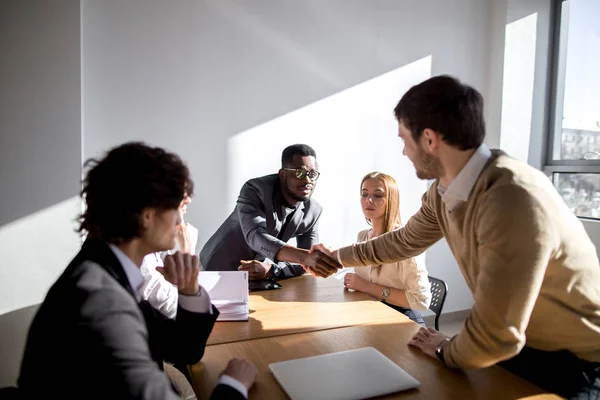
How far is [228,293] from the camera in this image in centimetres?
197

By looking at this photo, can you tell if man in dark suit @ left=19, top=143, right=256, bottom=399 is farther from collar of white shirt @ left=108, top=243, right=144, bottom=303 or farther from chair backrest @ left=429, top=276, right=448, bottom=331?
chair backrest @ left=429, top=276, right=448, bottom=331

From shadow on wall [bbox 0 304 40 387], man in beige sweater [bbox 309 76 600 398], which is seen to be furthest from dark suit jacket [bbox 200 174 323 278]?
man in beige sweater [bbox 309 76 600 398]

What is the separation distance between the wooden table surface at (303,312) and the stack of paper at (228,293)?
0.05 meters

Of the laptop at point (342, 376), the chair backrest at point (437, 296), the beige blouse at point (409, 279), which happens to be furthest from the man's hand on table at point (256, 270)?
the laptop at point (342, 376)

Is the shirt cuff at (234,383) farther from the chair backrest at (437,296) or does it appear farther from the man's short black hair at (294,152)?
the man's short black hair at (294,152)

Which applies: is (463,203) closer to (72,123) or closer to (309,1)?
(72,123)

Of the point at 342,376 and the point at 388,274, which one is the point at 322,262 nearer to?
the point at 388,274

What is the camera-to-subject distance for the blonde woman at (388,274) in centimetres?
228

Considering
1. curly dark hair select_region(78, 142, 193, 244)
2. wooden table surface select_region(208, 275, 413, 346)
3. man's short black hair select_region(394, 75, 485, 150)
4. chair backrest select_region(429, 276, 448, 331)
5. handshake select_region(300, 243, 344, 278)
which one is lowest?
chair backrest select_region(429, 276, 448, 331)

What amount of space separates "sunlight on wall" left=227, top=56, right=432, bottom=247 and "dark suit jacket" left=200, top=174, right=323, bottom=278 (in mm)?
649

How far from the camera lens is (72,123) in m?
2.73

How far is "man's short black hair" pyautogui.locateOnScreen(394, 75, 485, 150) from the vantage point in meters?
1.35

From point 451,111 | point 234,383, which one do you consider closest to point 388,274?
point 451,111

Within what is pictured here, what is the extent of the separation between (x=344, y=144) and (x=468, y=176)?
8.36 feet
